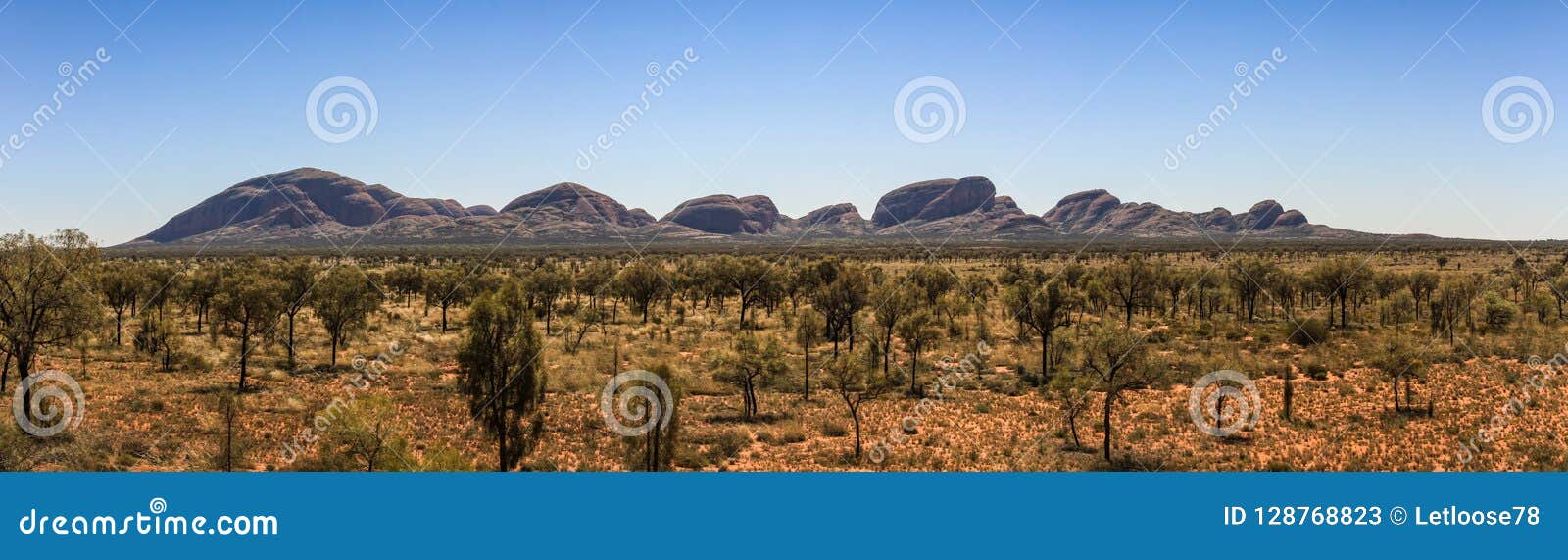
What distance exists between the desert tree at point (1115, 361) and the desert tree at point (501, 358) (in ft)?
56.3

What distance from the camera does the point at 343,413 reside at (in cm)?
1944

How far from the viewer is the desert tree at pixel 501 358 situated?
713 inches

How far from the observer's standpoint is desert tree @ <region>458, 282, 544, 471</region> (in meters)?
18.1

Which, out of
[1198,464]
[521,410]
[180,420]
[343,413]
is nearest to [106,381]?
[180,420]

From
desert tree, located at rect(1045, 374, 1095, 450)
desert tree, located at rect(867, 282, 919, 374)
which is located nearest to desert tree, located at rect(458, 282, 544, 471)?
desert tree, located at rect(1045, 374, 1095, 450)

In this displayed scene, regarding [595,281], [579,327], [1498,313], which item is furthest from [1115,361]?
[595,281]

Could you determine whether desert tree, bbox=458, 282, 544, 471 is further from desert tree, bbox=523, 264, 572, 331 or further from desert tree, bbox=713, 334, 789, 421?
desert tree, bbox=523, 264, 572, 331

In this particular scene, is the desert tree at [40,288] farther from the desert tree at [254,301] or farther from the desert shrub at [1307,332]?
the desert shrub at [1307,332]

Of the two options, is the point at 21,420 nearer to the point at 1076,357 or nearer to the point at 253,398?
the point at 253,398

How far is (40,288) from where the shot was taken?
2553cm

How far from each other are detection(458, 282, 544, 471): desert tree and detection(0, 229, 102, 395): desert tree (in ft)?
56.7

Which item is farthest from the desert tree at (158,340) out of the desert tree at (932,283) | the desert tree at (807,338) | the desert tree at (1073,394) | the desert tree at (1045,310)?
the desert tree at (932,283)

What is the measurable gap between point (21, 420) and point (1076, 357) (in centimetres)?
3762

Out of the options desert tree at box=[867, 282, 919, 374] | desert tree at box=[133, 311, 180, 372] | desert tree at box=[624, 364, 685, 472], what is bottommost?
desert tree at box=[624, 364, 685, 472]
